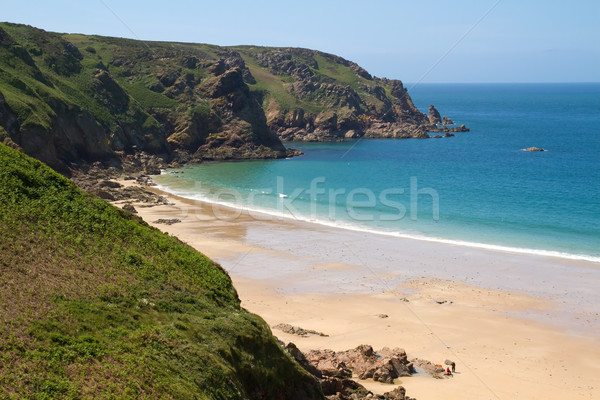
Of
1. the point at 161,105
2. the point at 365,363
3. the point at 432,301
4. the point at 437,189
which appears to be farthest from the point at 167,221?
the point at 161,105

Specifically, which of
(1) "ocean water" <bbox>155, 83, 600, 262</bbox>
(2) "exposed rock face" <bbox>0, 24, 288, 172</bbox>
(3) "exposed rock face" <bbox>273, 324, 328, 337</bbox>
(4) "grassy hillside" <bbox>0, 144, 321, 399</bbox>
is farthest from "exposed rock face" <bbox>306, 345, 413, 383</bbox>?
(2) "exposed rock face" <bbox>0, 24, 288, 172</bbox>

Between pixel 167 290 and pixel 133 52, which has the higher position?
pixel 133 52

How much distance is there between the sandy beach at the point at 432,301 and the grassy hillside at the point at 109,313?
526cm

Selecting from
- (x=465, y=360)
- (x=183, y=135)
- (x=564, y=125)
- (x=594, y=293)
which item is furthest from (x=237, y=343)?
(x=564, y=125)

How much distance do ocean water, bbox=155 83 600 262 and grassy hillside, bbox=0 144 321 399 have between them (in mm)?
26649

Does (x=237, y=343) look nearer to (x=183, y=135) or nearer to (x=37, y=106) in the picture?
(x=37, y=106)

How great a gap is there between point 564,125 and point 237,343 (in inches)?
5197

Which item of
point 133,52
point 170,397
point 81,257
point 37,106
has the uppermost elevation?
point 133,52

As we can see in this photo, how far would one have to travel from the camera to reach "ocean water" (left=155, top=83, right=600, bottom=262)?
1665 inches

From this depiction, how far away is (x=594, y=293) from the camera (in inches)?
1146

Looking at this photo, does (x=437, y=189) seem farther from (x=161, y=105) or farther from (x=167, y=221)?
(x=161, y=105)

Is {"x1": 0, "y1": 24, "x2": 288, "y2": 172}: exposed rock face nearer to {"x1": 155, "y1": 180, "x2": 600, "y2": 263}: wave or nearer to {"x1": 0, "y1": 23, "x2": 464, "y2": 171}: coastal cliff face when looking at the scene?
{"x1": 0, "y1": 23, "x2": 464, "y2": 171}: coastal cliff face

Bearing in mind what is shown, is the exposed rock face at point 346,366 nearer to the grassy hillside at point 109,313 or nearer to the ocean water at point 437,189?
the grassy hillside at point 109,313

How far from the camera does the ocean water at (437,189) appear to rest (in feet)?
139
